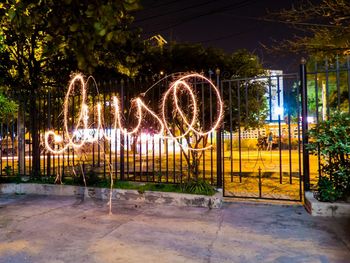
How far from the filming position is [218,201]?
724 centimetres

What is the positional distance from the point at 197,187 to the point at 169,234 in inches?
86.6

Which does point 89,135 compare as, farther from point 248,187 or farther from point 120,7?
point 120,7

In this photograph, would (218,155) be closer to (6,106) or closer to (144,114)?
(144,114)

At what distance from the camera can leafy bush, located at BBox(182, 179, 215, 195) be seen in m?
7.55

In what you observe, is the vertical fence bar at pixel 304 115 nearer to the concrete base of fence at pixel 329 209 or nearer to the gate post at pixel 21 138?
the concrete base of fence at pixel 329 209

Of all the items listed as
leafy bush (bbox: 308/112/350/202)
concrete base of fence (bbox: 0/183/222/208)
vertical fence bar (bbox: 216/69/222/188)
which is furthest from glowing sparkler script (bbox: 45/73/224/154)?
leafy bush (bbox: 308/112/350/202)

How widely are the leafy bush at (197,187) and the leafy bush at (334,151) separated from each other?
210 cm

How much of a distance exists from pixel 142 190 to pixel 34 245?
122 inches

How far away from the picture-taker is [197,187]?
7656mm

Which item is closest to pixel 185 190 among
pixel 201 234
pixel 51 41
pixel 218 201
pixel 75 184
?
pixel 218 201

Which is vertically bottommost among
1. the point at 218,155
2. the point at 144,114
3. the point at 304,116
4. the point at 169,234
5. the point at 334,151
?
the point at 169,234

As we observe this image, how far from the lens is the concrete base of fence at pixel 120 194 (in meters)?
7.35

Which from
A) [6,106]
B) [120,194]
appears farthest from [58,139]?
[120,194]

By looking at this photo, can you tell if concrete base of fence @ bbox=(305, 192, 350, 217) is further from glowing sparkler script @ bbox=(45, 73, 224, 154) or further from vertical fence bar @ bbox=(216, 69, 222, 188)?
glowing sparkler script @ bbox=(45, 73, 224, 154)
